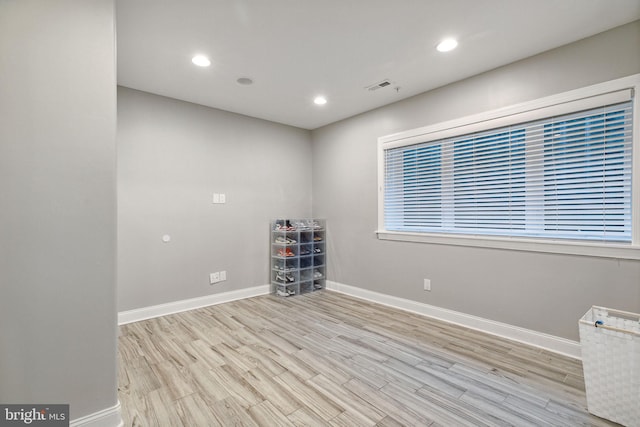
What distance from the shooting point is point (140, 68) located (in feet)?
8.79

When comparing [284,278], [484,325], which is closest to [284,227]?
[284,278]

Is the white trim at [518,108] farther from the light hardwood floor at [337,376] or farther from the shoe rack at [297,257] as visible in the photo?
the light hardwood floor at [337,376]

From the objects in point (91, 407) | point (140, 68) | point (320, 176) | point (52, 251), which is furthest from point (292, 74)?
point (91, 407)

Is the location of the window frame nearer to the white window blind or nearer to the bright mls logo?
the white window blind

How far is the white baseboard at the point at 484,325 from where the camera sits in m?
2.34

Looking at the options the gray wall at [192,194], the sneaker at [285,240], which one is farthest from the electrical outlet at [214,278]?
the sneaker at [285,240]

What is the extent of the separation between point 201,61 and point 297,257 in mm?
2621

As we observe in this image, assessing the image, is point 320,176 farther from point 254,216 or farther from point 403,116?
point 403,116

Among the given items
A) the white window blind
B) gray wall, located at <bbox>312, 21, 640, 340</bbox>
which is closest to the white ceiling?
gray wall, located at <bbox>312, 21, 640, 340</bbox>

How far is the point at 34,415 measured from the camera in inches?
54.3

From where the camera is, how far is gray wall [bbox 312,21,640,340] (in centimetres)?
218

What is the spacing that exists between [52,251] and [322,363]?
1.86 m

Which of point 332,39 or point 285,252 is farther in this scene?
point 285,252

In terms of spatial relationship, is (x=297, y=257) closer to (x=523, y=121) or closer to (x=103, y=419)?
(x=103, y=419)
